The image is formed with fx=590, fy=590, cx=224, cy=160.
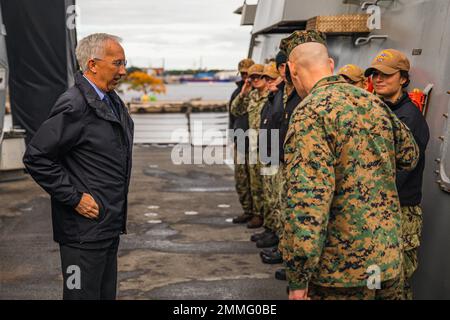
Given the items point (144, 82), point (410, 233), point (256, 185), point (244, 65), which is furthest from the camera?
point (144, 82)

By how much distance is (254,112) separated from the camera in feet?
22.3

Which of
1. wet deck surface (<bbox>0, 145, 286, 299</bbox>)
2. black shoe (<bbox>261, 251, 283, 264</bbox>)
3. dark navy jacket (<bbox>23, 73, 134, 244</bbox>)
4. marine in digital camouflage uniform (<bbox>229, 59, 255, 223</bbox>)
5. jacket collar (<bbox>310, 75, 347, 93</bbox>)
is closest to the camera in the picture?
jacket collar (<bbox>310, 75, 347, 93</bbox>)

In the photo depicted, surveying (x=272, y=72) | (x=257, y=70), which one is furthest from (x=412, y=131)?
(x=257, y=70)

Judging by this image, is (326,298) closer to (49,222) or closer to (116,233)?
(116,233)

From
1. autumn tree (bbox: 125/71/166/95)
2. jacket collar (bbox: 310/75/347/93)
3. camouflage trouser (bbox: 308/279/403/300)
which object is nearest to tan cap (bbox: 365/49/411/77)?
jacket collar (bbox: 310/75/347/93)

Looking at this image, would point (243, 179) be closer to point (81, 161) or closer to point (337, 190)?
point (81, 161)

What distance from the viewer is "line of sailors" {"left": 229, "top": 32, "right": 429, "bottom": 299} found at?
12.3 feet

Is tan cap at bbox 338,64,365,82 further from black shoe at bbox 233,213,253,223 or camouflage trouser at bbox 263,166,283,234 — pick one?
black shoe at bbox 233,213,253,223

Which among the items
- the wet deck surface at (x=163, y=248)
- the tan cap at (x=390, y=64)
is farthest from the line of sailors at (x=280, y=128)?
the wet deck surface at (x=163, y=248)

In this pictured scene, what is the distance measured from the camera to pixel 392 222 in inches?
107

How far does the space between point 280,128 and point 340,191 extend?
9.55 ft

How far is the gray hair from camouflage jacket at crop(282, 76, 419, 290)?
3.86 feet

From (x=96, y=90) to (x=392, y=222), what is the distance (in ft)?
5.57

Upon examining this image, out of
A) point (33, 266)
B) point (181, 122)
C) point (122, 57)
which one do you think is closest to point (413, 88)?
point (122, 57)
